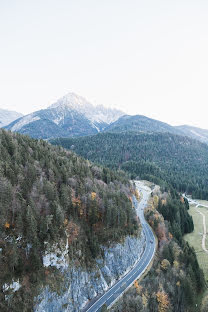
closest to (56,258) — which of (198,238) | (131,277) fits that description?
(131,277)

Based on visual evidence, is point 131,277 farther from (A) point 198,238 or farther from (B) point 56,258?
(A) point 198,238

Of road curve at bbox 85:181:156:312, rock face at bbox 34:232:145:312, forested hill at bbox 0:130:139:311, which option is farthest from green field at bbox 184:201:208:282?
forested hill at bbox 0:130:139:311

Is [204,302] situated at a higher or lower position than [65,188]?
lower

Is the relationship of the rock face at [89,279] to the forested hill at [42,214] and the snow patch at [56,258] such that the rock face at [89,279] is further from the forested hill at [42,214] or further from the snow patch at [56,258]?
the forested hill at [42,214]

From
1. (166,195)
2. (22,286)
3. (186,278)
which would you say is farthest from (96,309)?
(166,195)

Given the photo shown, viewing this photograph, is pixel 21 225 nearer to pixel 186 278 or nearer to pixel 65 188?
pixel 65 188

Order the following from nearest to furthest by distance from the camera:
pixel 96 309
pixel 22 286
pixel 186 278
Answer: pixel 22 286
pixel 96 309
pixel 186 278
